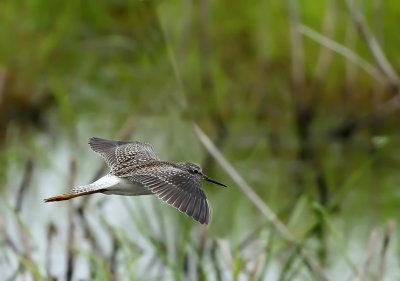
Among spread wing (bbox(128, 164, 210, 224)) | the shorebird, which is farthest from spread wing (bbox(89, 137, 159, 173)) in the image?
spread wing (bbox(128, 164, 210, 224))

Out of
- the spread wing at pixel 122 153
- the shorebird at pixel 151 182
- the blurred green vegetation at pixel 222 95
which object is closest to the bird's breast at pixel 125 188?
the shorebird at pixel 151 182

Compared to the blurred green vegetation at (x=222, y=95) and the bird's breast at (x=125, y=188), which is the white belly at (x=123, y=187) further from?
the blurred green vegetation at (x=222, y=95)

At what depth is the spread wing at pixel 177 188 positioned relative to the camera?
3378mm

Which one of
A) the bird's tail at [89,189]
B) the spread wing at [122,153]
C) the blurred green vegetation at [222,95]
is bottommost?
the bird's tail at [89,189]

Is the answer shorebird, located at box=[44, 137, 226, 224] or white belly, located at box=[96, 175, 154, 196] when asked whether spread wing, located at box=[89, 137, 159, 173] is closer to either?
shorebird, located at box=[44, 137, 226, 224]

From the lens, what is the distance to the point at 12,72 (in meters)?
9.32

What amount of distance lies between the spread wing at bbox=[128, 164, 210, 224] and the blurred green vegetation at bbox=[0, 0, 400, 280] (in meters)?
2.91

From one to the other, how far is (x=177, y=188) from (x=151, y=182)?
0.10 metres

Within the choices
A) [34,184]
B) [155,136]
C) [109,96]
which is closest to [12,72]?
[109,96]

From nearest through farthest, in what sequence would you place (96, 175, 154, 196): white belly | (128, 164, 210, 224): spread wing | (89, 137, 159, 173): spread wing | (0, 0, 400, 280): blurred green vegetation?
(128, 164, 210, 224): spread wing → (96, 175, 154, 196): white belly → (89, 137, 159, 173): spread wing → (0, 0, 400, 280): blurred green vegetation

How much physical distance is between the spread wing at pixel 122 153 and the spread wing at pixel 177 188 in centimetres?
14

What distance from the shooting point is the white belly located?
354cm

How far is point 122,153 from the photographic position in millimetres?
4094

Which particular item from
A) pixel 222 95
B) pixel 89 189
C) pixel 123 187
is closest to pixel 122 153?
pixel 123 187
